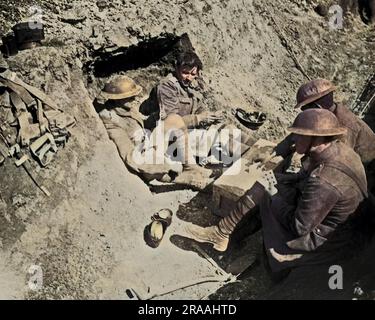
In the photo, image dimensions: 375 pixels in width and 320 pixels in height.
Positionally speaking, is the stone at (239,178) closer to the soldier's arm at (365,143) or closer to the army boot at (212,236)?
the army boot at (212,236)

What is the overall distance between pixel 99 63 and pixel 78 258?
349 centimetres

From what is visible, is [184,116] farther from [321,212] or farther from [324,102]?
[321,212]

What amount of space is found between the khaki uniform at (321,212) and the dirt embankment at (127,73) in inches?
38.0

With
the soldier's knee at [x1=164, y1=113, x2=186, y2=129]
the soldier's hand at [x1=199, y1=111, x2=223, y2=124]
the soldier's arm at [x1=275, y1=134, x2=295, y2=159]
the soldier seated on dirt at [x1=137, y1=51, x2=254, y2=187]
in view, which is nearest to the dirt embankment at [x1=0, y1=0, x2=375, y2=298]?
the soldier seated on dirt at [x1=137, y1=51, x2=254, y2=187]

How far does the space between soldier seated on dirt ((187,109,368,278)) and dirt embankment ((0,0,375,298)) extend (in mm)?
933

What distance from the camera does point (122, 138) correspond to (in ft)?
29.6

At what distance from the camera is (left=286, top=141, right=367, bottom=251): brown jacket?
6.49 m

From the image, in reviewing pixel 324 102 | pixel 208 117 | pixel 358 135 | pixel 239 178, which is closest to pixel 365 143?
pixel 358 135

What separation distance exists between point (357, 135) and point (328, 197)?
1.70 metres

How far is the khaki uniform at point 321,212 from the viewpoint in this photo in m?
6.51

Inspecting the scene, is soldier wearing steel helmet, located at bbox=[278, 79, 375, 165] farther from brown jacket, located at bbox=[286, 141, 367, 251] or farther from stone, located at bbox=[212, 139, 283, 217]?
brown jacket, located at bbox=[286, 141, 367, 251]

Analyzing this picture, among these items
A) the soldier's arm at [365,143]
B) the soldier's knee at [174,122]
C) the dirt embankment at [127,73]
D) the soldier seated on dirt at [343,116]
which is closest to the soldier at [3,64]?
the dirt embankment at [127,73]
